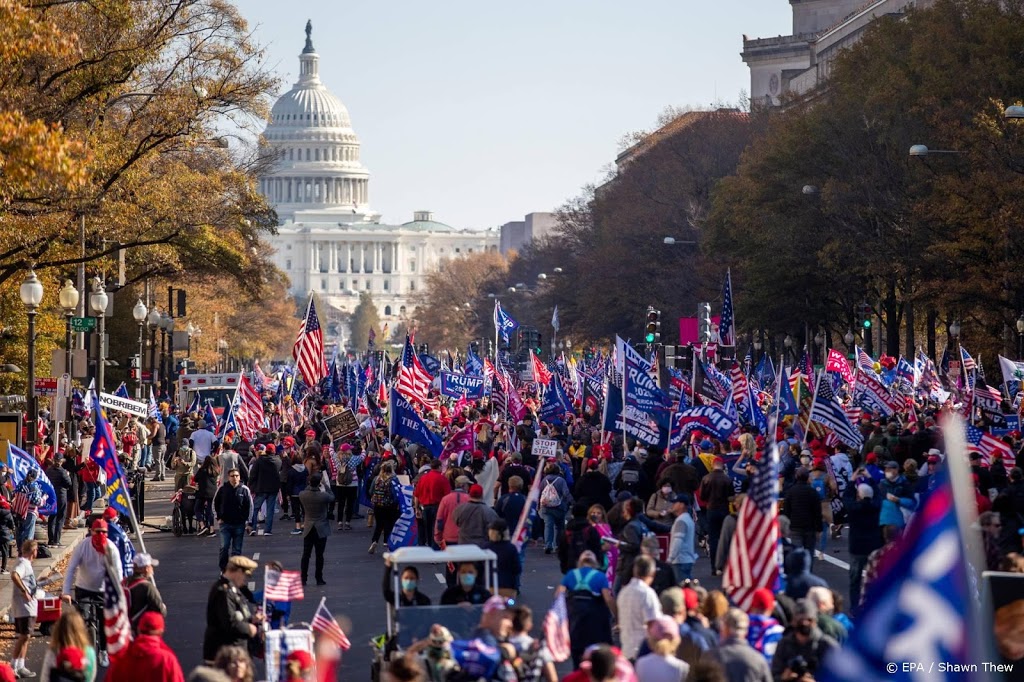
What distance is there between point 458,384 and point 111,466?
30670mm

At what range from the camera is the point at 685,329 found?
59.0m

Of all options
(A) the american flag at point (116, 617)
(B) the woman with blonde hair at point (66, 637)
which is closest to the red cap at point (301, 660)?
(B) the woman with blonde hair at point (66, 637)

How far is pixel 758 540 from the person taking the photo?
12227 millimetres

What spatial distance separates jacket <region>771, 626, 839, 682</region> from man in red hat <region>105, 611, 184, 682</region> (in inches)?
138

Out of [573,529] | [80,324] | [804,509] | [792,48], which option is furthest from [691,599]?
[792,48]

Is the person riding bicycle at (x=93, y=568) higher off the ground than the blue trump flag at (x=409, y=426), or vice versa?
the blue trump flag at (x=409, y=426)

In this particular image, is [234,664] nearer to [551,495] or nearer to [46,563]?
[551,495]

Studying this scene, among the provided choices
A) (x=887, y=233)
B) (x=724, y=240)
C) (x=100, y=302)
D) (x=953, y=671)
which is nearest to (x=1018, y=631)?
(x=953, y=671)

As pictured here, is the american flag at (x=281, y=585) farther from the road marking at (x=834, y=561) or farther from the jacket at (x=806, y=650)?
the road marking at (x=834, y=561)

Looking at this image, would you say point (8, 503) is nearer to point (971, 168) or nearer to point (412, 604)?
point (412, 604)

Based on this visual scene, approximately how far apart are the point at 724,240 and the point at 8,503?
49.1m

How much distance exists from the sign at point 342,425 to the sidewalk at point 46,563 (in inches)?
163

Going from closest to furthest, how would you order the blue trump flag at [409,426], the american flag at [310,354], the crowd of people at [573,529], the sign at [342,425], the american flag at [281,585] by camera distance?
1. the crowd of people at [573,529]
2. the american flag at [281,585]
3. the blue trump flag at [409,426]
4. the sign at [342,425]
5. the american flag at [310,354]

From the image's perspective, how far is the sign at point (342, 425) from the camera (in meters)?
30.7
